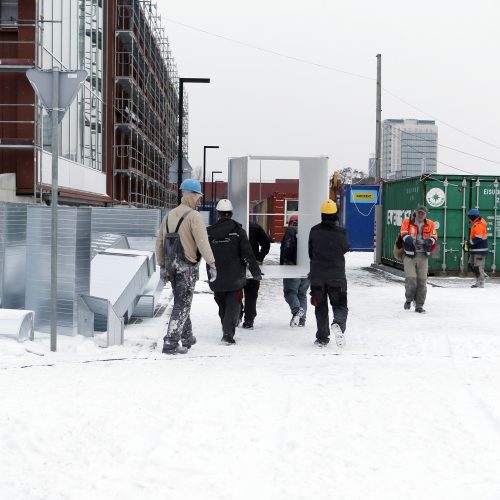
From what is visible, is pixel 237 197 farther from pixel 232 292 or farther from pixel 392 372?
pixel 392 372

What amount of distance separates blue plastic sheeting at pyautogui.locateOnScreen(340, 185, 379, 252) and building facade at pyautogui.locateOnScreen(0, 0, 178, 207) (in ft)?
31.0

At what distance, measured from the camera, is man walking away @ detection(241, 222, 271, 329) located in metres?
10.3

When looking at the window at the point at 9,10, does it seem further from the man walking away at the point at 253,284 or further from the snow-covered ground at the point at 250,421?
the snow-covered ground at the point at 250,421

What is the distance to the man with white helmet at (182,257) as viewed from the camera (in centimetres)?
809

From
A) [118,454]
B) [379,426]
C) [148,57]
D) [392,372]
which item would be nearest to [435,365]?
[392,372]

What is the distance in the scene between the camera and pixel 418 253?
12.3 meters

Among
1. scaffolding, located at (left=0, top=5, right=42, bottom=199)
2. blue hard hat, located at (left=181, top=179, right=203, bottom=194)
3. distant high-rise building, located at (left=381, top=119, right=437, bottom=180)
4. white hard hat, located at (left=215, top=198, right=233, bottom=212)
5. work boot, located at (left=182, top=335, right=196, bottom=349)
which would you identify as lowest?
work boot, located at (left=182, top=335, right=196, bottom=349)

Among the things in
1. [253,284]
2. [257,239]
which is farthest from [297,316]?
[257,239]

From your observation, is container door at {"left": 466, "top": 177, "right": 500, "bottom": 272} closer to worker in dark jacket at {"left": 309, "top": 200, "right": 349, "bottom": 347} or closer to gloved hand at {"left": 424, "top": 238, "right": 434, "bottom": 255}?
gloved hand at {"left": 424, "top": 238, "right": 434, "bottom": 255}

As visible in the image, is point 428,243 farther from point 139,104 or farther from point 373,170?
point 373,170

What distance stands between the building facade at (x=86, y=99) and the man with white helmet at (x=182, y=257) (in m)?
13.2

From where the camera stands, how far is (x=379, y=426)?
5406 millimetres

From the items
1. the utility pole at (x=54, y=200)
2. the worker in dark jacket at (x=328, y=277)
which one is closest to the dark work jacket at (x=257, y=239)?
the worker in dark jacket at (x=328, y=277)

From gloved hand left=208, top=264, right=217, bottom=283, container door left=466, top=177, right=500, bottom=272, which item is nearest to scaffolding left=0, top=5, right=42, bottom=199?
container door left=466, top=177, right=500, bottom=272
